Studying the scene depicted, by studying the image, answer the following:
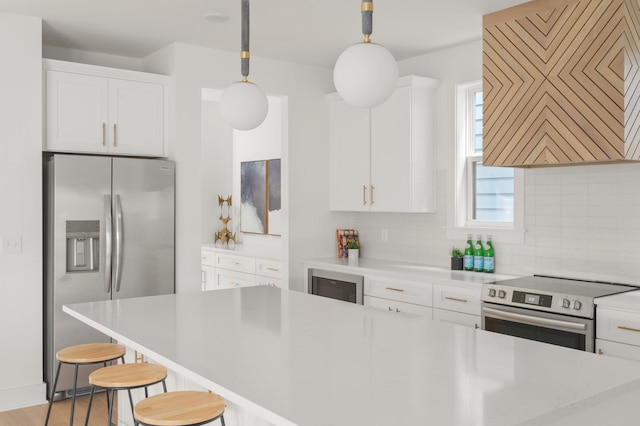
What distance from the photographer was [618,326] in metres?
3.20

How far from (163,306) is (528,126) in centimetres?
243

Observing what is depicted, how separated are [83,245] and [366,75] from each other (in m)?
3.03

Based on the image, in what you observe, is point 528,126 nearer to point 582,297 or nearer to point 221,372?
point 582,297

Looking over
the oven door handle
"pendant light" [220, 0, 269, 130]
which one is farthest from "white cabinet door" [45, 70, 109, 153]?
the oven door handle

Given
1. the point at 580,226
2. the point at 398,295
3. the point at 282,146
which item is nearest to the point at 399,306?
the point at 398,295

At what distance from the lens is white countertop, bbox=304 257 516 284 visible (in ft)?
13.8

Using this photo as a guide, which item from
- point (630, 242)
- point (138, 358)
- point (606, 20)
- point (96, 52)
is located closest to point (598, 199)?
point (630, 242)

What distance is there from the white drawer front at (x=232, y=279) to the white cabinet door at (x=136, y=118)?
1.61 m

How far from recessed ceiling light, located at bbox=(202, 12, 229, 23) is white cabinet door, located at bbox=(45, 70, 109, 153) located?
101cm

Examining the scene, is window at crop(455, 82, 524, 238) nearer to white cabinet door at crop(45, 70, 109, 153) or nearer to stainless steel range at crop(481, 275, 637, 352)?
stainless steel range at crop(481, 275, 637, 352)

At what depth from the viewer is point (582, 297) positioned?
334cm

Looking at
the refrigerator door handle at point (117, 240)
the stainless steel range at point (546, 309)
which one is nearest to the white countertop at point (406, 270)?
the stainless steel range at point (546, 309)

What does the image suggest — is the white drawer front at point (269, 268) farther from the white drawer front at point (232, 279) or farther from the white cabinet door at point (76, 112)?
the white cabinet door at point (76, 112)

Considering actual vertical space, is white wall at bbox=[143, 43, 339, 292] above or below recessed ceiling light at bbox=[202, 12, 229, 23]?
below
